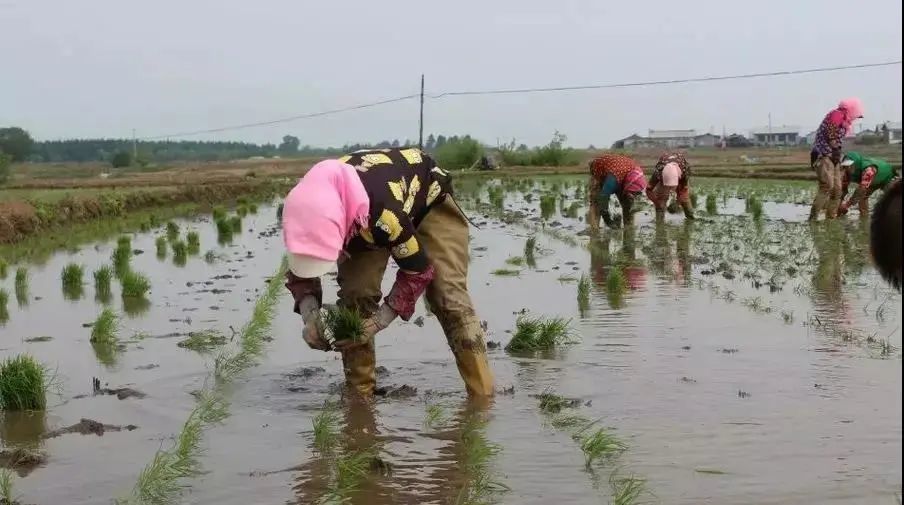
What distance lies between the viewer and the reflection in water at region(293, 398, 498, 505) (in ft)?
10.5

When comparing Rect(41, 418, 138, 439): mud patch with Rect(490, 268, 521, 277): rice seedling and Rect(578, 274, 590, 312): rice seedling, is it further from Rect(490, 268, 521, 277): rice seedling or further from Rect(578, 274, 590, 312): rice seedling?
Rect(490, 268, 521, 277): rice seedling

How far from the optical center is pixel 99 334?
226 inches

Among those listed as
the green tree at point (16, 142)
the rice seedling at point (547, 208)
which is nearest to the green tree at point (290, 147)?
the green tree at point (16, 142)

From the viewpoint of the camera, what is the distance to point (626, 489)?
2.97 meters

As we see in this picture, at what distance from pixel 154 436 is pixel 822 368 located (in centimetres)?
298

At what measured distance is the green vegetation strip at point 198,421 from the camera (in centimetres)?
315

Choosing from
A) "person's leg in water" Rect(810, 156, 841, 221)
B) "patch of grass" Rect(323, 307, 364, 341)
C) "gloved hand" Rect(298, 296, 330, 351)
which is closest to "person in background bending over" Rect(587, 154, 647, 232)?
"person's leg in water" Rect(810, 156, 841, 221)

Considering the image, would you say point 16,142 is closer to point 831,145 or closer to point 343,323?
point 831,145

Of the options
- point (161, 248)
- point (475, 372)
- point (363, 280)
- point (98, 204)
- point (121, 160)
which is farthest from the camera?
point (121, 160)

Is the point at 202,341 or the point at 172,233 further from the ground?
the point at 172,233

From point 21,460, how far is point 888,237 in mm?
2988

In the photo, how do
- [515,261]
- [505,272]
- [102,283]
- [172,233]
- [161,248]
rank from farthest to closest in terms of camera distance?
[172,233] < [161,248] < [515,261] < [505,272] < [102,283]

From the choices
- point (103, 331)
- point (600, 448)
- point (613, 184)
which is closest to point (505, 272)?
point (613, 184)

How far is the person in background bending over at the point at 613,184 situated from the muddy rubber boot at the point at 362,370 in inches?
297
